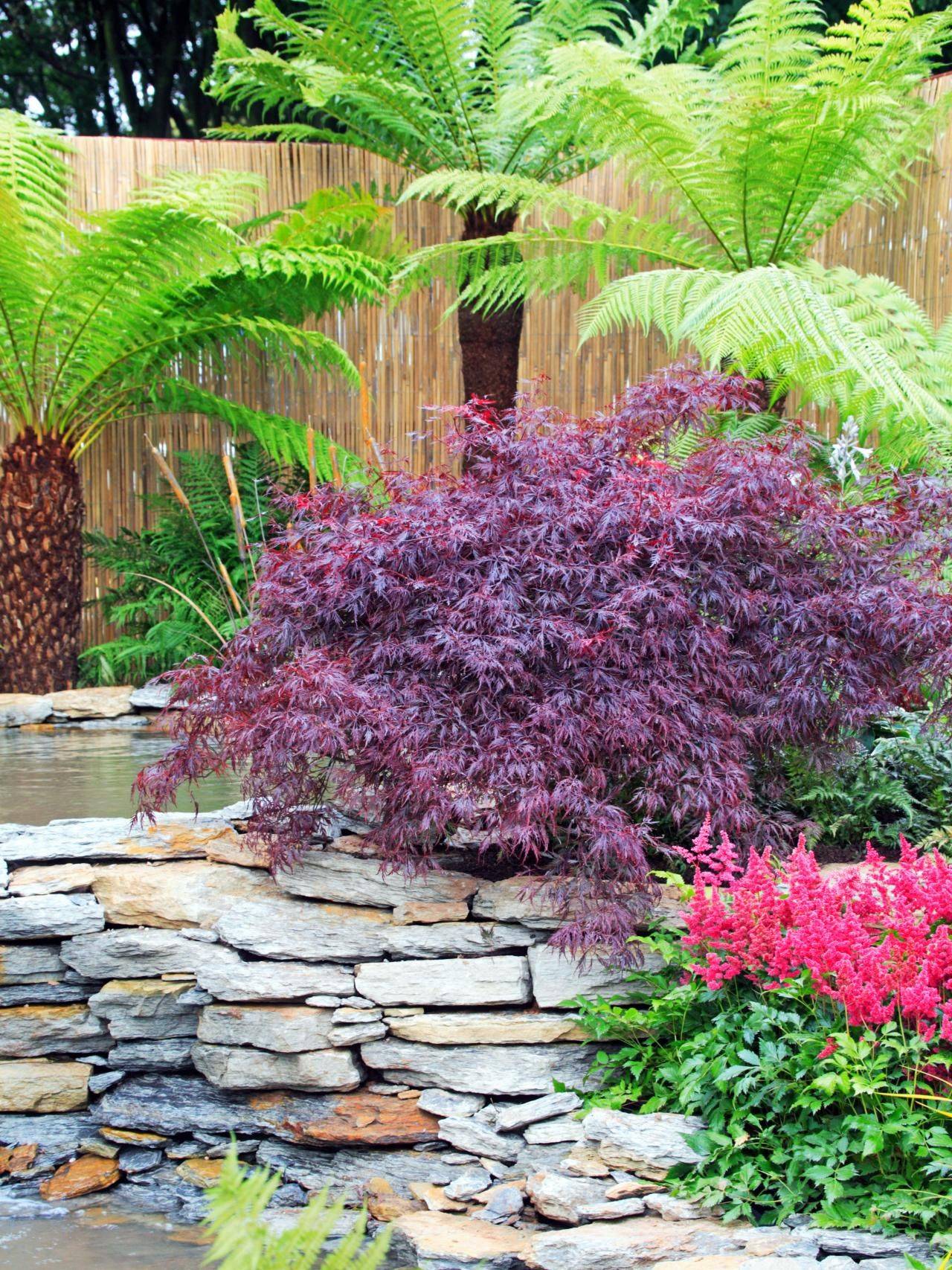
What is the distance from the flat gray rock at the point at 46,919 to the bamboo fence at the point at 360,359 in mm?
4590

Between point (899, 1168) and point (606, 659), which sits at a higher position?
point (606, 659)

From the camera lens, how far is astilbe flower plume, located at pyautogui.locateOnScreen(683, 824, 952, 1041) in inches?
86.0

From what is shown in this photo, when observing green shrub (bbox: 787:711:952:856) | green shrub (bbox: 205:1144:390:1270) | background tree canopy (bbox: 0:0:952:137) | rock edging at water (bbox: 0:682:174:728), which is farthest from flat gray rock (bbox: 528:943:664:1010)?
background tree canopy (bbox: 0:0:952:137)

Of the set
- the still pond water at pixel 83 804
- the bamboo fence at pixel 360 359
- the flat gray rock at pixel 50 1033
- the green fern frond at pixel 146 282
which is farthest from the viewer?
the bamboo fence at pixel 360 359

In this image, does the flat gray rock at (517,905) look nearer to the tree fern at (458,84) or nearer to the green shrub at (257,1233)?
the green shrub at (257,1233)

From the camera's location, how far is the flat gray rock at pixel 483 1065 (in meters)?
2.61

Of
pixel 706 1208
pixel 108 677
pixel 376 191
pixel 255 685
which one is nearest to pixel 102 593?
pixel 108 677

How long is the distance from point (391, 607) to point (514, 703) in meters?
0.38

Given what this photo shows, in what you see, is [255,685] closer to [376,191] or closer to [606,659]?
[606,659]

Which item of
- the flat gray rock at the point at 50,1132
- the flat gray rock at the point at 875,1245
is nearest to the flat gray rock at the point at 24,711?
the flat gray rock at the point at 50,1132

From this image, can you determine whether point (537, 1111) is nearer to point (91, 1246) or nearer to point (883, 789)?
point (91, 1246)

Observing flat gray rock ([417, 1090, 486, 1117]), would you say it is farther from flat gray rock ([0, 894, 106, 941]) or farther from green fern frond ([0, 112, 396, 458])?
green fern frond ([0, 112, 396, 458])

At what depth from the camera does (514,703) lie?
275cm

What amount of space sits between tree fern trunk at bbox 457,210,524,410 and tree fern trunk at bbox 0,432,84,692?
2.27 metres
